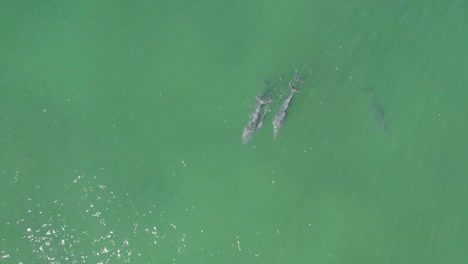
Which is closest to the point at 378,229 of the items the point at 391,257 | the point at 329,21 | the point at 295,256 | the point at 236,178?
the point at 391,257

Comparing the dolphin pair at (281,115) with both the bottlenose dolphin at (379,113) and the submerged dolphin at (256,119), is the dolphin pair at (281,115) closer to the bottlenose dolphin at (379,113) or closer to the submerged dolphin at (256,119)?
the submerged dolphin at (256,119)

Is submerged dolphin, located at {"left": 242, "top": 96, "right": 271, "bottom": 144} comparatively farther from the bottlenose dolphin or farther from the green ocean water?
the bottlenose dolphin

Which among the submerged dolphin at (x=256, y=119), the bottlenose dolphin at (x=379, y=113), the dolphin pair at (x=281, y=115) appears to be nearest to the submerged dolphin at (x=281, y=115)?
the dolphin pair at (x=281, y=115)

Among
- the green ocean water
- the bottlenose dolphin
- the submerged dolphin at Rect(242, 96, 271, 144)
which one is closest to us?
the green ocean water

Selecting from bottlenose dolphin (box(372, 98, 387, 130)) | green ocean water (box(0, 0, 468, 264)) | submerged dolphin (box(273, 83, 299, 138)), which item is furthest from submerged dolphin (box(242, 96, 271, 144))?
bottlenose dolphin (box(372, 98, 387, 130))

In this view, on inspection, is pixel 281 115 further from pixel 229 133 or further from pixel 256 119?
pixel 229 133

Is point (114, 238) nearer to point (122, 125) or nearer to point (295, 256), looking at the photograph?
point (122, 125)

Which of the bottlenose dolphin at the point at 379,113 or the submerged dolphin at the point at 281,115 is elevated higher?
the submerged dolphin at the point at 281,115
